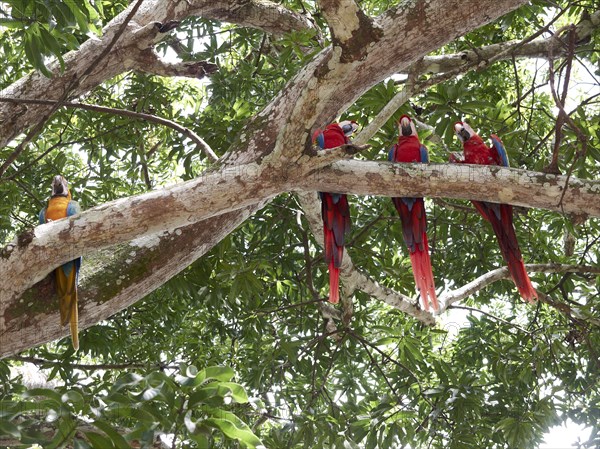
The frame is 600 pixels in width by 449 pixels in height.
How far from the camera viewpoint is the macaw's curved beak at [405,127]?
3229 millimetres

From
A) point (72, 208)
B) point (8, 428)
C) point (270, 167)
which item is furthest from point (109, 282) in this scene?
point (8, 428)

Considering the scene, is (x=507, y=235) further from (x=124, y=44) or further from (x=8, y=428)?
(x=8, y=428)

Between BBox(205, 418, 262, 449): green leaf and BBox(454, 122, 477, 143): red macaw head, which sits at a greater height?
BBox(454, 122, 477, 143): red macaw head

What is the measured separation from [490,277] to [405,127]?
A: 1026 millimetres

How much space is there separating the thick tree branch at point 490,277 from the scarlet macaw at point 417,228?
1.95ft

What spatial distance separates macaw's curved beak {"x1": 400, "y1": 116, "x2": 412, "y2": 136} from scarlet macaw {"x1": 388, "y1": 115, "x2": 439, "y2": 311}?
3.9 inches

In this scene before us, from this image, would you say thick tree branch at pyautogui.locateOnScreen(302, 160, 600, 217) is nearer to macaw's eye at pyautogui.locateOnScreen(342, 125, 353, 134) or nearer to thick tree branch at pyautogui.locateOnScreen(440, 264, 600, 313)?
macaw's eye at pyautogui.locateOnScreen(342, 125, 353, 134)

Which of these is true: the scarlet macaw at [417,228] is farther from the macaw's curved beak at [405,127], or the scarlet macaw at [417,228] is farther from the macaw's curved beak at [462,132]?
the macaw's curved beak at [462,132]

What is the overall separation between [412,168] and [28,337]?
141 cm

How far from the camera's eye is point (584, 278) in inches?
169

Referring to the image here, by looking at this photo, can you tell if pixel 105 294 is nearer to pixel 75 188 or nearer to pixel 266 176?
pixel 266 176

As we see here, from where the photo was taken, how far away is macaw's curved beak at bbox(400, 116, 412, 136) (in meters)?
3.23

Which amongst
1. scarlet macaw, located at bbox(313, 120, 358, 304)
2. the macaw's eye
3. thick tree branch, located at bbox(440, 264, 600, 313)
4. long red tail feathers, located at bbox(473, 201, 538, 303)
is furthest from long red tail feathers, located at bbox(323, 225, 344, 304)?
thick tree branch, located at bbox(440, 264, 600, 313)

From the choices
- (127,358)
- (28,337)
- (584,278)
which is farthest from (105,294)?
(584,278)
